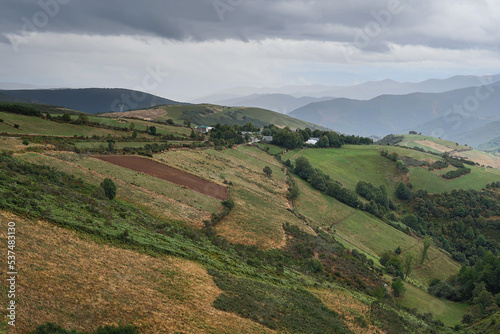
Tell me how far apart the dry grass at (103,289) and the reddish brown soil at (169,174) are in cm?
3264

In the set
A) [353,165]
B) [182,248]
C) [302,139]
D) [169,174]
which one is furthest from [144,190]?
[302,139]

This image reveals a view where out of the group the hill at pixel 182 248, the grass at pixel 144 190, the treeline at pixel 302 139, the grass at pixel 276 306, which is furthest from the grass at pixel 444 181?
the grass at pixel 276 306

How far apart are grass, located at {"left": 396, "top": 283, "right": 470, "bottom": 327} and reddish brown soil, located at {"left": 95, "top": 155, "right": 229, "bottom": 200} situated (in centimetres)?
3919

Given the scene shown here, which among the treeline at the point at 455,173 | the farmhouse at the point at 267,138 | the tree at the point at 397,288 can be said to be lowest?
the tree at the point at 397,288

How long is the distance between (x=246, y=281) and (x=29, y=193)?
25017mm

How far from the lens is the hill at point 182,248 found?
2105cm

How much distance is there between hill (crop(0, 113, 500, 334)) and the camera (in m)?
21.0

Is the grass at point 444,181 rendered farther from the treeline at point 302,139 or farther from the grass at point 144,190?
the grass at point 144,190

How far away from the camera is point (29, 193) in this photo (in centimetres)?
2998

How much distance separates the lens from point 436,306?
165 ft

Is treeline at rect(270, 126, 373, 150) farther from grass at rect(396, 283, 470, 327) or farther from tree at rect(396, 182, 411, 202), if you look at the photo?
grass at rect(396, 283, 470, 327)

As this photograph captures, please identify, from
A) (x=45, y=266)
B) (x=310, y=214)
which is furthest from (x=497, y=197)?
(x=45, y=266)

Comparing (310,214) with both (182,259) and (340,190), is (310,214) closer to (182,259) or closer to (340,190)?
(340,190)

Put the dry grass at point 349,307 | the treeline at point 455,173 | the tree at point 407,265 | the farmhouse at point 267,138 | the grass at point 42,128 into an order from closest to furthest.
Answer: the dry grass at point 349,307 → the grass at point 42,128 → the tree at point 407,265 → the treeline at point 455,173 → the farmhouse at point 267,138
